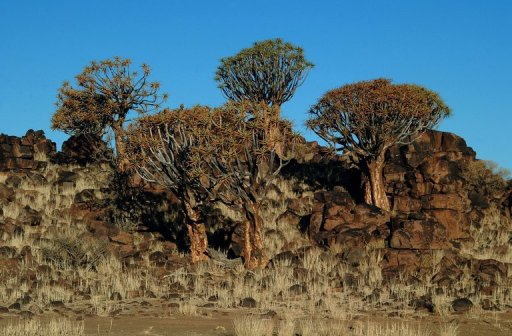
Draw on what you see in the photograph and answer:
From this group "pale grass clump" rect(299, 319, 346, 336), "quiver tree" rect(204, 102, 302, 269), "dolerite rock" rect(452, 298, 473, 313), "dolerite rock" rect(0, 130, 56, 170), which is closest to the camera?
"pale grass clump" rect(299, 319, 346, 336)

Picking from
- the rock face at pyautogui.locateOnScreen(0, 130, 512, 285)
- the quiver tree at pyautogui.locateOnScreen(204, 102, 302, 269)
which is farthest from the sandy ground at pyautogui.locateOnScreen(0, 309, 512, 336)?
the quiver tree at pyautogui.locateOnScreen(204, 102, 302, 269)

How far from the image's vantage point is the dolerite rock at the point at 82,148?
31.5 m

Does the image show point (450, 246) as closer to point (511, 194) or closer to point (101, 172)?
point (511, 194)

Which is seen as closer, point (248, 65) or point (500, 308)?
point (500, 308)

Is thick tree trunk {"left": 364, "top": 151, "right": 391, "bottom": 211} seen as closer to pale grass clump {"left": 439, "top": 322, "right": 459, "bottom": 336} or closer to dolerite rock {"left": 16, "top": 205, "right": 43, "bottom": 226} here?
dolerite rock {"left": 16, "top": 205, "right": 43, "bottom": 226}

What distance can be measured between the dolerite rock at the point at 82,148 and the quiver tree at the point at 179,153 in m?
12.3

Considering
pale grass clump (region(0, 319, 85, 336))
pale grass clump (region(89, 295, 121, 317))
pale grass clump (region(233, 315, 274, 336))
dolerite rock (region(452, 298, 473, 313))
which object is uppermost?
dolerite rock (region(452, 298, 473, 313))

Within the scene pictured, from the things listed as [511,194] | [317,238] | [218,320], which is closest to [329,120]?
[317,238]

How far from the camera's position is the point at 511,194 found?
24547 millimetres

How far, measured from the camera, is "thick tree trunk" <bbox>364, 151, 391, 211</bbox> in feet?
75.8

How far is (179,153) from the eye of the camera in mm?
19141

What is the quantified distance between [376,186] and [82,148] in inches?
602

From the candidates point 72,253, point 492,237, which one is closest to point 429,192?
point 492,237

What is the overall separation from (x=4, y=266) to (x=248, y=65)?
→ 1590 centimetres
